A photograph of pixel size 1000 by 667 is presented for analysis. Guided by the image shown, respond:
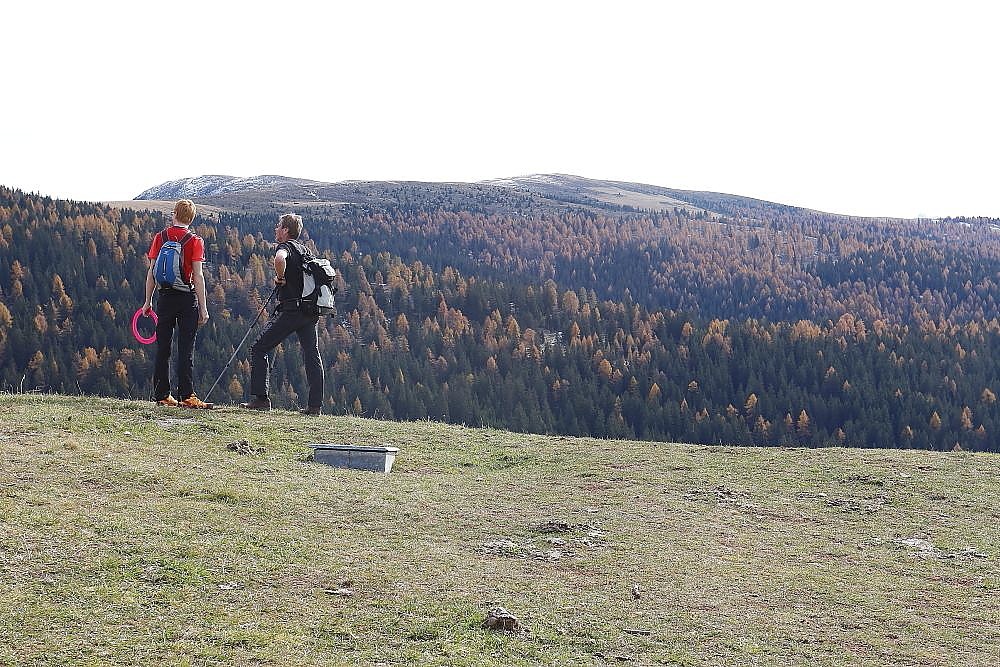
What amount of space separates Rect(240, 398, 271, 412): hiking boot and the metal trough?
4.20 metres

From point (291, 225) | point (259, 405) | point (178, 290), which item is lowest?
point (259, 405)

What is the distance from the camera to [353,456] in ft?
43.0

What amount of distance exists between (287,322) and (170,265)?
2.29 meters

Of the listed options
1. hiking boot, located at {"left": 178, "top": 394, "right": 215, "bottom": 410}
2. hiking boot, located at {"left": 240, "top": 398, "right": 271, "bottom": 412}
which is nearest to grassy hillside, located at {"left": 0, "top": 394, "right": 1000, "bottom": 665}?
hiking boot, located at {"left": 178, "top": 394, "right": 215, "bottom": 410}

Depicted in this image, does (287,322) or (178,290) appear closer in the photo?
(178,290)

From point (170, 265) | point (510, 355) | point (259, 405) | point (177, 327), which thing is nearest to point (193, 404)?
point (259, 405)

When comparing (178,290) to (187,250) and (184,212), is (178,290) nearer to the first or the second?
(187,250)

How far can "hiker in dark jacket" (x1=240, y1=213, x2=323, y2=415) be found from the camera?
16.7 m

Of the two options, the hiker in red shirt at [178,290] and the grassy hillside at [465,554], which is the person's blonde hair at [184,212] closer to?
the hiker in red shirt at [178,290]

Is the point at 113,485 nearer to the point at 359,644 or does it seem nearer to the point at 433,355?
the point at 359,644

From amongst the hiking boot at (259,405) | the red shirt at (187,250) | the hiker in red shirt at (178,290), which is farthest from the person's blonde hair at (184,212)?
the hiking boot at (259,405)

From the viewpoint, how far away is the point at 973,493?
13055 millimetres

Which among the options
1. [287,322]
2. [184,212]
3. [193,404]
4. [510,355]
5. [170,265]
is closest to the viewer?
[184,212]

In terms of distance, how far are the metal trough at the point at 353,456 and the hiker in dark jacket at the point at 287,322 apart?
3936mm
